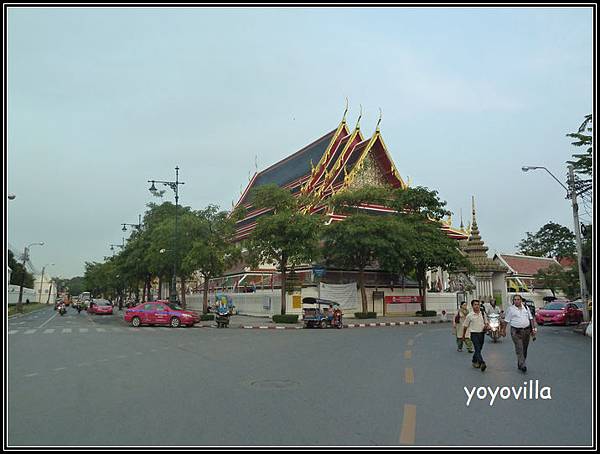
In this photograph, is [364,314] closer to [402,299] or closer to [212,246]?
[402,299]

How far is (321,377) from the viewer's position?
31.0 ft

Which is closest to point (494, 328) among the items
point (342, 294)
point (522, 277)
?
point (342, 294)

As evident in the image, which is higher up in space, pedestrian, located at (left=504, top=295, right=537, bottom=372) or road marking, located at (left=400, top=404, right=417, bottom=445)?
pedestrian, located at (left=504, top=295, right=537, bottom=372)

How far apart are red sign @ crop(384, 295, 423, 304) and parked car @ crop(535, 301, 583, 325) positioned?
33.3 ft

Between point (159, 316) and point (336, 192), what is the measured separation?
16.7m

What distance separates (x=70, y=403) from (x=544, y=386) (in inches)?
300

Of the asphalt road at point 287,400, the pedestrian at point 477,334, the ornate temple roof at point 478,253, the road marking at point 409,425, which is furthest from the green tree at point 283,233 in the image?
the ornate temple roof at point 478,253

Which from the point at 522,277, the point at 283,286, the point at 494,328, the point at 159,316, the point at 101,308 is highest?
the point at 283,286

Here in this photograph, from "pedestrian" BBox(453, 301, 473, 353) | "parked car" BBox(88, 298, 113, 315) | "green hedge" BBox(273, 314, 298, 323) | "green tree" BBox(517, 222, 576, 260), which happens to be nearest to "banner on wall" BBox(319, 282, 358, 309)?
"green hedge" BBox(273, 314, 298, 323)

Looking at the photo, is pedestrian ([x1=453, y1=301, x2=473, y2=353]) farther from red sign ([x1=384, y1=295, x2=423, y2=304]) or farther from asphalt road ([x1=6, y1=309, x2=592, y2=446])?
red sign ([x1=384, y1=295, x2=423, y2=304])

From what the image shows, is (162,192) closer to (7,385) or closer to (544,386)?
(7,385)

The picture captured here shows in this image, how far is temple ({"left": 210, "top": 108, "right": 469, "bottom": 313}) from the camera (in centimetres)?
3500

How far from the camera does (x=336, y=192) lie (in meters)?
37.8

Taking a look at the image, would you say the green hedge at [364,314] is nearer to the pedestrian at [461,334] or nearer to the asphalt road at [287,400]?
the pedestrian at [461,334]
